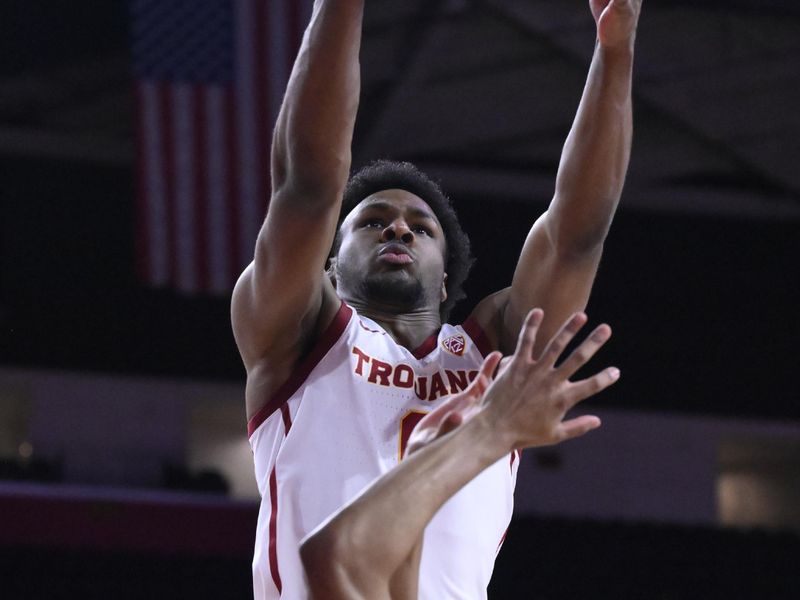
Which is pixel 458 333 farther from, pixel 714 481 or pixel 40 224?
pixel 714 481

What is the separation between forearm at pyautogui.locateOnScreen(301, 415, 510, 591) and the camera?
181cm

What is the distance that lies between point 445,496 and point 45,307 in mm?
9652

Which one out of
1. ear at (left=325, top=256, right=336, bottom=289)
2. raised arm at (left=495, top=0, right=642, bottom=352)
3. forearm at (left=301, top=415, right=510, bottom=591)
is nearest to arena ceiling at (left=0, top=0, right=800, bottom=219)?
ear at (left=325, top=256, right=336, bottom=289)

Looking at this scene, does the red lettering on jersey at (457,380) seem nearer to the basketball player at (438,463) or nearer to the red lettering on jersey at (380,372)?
the red lettering on jersey at (380,372)

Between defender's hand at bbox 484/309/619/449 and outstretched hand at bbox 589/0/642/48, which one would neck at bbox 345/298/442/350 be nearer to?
outstretched hand at bbox 589/0/642/48

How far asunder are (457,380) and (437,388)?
0.18 ft

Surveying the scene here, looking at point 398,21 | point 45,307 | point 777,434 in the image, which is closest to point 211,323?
point 45,307

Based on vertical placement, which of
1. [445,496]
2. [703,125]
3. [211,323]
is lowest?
[211,323]

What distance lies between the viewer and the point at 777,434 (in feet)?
41.5

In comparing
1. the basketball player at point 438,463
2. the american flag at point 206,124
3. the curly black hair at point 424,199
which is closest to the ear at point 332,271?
the curly black hair at point 424,199

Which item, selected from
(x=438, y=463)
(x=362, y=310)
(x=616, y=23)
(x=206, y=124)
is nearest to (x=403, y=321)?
(x=362, y=310)

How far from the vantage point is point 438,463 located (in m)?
1.91

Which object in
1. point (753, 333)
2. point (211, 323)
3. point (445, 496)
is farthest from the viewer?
point (753, 333)

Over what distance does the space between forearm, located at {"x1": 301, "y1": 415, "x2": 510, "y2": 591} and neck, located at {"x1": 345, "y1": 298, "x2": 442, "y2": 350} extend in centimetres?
128
